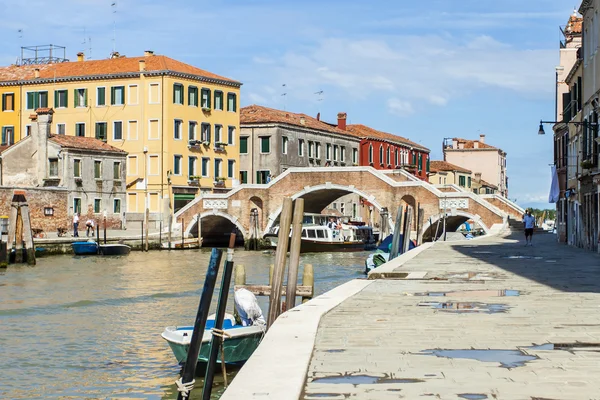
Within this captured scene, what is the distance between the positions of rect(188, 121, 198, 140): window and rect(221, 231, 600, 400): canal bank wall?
122 feet

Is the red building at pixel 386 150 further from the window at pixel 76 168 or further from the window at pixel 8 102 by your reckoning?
the window at pixel 76 168

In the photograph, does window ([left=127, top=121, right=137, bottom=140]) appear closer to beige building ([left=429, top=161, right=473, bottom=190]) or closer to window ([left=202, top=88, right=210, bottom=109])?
window ([left=202, top=88, right=210, bottom=109])

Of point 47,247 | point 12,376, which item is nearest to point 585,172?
point 12,376

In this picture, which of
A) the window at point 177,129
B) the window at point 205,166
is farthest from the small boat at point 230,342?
A: the window at point 205,166

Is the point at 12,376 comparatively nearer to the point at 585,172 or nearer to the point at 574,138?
the point at 585,172

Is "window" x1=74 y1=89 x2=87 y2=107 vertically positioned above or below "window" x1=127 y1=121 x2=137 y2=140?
above

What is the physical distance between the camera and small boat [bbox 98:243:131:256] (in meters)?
35.5

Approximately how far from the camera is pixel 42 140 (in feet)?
136

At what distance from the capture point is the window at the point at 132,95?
157 feet

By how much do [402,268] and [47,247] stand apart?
71.9 ft

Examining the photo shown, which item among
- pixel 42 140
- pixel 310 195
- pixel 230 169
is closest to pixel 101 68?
pixel 230 169

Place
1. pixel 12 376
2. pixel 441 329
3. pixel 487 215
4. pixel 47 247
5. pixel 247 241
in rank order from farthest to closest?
pixel 247 241 < pixel 487 215 < pixel 47 247 < pixel 12 376 < pixel 441 329

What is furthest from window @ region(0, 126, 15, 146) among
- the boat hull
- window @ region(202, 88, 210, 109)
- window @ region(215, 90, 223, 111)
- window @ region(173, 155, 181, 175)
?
the boat hull

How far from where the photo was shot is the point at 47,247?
34719 mm
